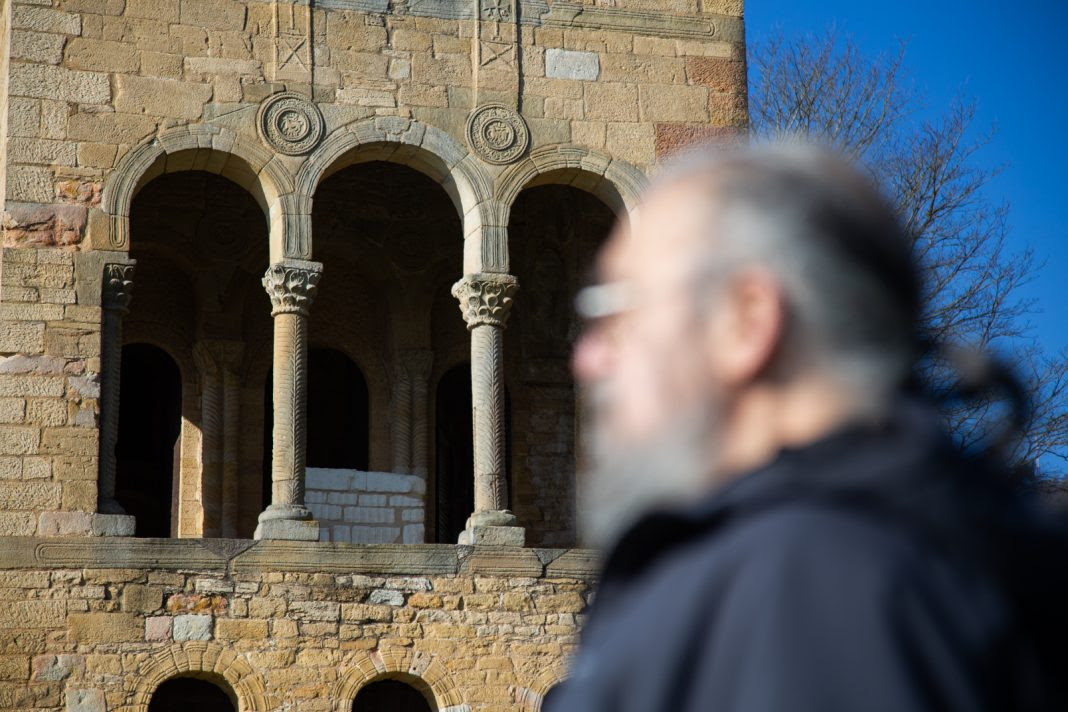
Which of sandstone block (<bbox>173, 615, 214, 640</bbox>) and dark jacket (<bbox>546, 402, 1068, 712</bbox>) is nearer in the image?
dark jacket (<bbox>546, 402, 1068, 712</bbox>)

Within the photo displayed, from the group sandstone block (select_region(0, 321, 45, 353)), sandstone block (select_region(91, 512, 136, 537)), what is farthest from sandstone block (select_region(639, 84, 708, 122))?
sandstone block (select_region(91, 512, 136, 537))

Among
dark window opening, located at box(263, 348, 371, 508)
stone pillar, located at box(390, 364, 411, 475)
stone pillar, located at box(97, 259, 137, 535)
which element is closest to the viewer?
stone pillar, located at box(97, 259, 137, 535)

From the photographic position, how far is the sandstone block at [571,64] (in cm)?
1379

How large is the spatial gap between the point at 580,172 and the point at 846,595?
12676 millimetres

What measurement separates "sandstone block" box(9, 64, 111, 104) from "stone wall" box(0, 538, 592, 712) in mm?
3350

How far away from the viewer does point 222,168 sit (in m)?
13.3

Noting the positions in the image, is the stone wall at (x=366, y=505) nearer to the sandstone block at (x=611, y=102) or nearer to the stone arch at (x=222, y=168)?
the stone arch at (x=222, y=168)

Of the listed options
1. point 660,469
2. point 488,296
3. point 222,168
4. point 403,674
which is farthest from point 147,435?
point 660,469

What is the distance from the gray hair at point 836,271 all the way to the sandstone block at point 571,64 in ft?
41.0

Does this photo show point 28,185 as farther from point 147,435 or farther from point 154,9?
point 147,435

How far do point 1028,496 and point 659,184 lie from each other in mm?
441

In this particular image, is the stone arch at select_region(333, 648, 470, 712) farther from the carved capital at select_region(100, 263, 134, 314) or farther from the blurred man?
the blurred man

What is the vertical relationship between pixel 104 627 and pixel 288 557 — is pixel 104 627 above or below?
below

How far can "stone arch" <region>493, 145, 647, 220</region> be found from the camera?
13570 mm
